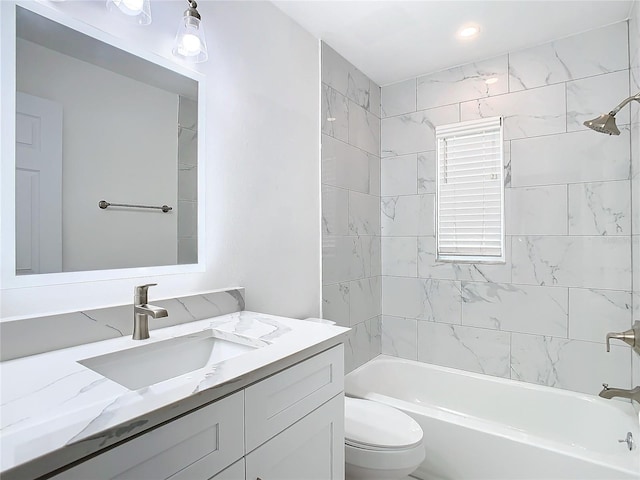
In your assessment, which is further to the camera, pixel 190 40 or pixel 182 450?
pixel 190 40

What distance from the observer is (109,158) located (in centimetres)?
121

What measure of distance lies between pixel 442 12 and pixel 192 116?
141 cm

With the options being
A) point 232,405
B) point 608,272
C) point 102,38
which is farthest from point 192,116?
point 608,272

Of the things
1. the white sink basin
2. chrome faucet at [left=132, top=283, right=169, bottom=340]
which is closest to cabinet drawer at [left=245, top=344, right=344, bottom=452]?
the white sink basin

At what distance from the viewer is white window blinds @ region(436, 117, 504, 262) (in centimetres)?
238

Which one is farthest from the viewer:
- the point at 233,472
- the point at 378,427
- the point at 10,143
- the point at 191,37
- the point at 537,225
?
the point at 537,225

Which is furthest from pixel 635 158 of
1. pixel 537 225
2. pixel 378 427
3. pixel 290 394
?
pixel 290 394

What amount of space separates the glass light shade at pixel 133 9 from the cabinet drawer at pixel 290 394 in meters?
1.22

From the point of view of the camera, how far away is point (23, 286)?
1.01m

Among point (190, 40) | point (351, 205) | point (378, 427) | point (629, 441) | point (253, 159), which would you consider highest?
A: point (190, 40)

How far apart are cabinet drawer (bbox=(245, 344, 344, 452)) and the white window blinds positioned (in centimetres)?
158

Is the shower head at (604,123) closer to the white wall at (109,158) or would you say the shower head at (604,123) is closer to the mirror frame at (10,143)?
the white wall at (109,158)

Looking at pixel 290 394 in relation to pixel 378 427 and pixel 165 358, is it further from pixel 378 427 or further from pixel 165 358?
pixel 378 427

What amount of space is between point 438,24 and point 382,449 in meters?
2.14
